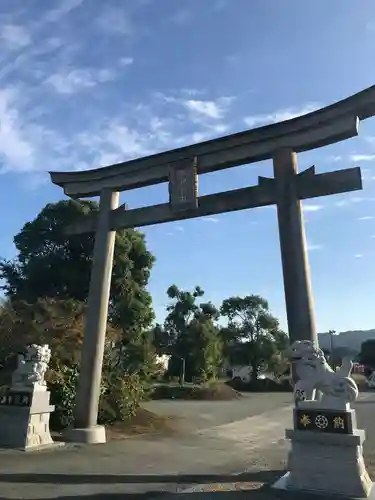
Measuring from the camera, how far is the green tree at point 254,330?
1411 inches

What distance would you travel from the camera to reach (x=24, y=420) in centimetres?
851

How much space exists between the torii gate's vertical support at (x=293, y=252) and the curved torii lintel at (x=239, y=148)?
1.33 feet

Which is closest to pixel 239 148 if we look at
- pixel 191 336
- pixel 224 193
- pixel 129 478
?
pixel 224 193

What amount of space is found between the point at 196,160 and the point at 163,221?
141 cm


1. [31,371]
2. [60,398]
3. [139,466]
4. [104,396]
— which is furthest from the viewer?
[104,396]

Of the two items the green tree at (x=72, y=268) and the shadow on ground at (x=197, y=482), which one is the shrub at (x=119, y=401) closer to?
the green tree at (x=72, y=268)

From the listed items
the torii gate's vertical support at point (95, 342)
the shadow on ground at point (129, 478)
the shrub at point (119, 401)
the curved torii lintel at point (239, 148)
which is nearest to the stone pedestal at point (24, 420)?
the torii gate's vertical support at point (95, 342)

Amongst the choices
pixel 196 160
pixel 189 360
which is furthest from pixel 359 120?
pixel 189 360

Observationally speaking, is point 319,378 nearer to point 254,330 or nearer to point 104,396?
point 104,396

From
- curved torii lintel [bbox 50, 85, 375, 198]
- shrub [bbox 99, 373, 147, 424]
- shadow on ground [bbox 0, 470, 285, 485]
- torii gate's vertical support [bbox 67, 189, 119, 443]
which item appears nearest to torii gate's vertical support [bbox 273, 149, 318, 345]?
curved torii lintel [bbox 50, 85, 375, 198]

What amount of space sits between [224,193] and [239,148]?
0.90 metres

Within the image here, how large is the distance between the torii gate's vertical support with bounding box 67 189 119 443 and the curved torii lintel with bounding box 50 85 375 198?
0.69 meters

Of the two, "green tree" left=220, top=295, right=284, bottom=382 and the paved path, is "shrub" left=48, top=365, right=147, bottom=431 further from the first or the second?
"green tree" left=220, top=295, right=284, bottom=382

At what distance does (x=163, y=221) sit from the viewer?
959 centimetres
